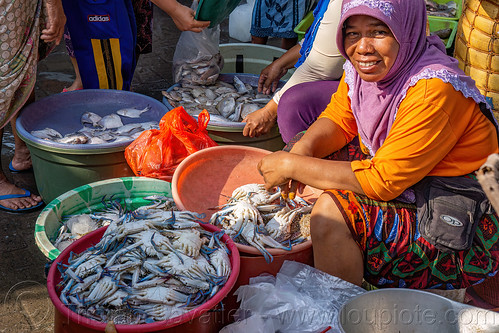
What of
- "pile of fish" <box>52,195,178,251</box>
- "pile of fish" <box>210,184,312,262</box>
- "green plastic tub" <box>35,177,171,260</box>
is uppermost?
"pile of fish" <box>210,184,312,262</box>

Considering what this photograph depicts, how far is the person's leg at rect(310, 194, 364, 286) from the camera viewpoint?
216 cm

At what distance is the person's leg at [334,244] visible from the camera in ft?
7.09

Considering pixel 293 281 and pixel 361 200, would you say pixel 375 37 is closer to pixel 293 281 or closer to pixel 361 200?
pixel 361 200

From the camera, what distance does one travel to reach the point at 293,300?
6.84 ft

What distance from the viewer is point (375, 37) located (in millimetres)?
2121

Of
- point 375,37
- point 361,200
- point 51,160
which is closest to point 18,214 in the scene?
point 51,160

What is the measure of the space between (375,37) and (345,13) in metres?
0.14

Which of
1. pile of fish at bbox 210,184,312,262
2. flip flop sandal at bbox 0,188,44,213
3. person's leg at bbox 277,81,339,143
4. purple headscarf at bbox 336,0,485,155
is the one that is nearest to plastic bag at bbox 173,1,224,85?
person's leg at bbox 277,81,339,143

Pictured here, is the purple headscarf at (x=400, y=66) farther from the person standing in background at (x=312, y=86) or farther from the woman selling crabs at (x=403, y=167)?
the person standing in background at (x=312, y=86)

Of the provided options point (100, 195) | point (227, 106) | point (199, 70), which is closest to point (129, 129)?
point (100, 195)

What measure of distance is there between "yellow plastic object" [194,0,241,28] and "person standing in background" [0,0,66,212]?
79cm

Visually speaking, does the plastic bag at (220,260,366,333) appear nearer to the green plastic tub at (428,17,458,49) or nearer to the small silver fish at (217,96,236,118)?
the small silver fish at (217,96,236,118)

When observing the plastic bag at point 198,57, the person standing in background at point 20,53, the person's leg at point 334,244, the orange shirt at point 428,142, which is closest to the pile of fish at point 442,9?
the plastic bag at point 198,57

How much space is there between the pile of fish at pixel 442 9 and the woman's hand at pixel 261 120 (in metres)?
2.59
